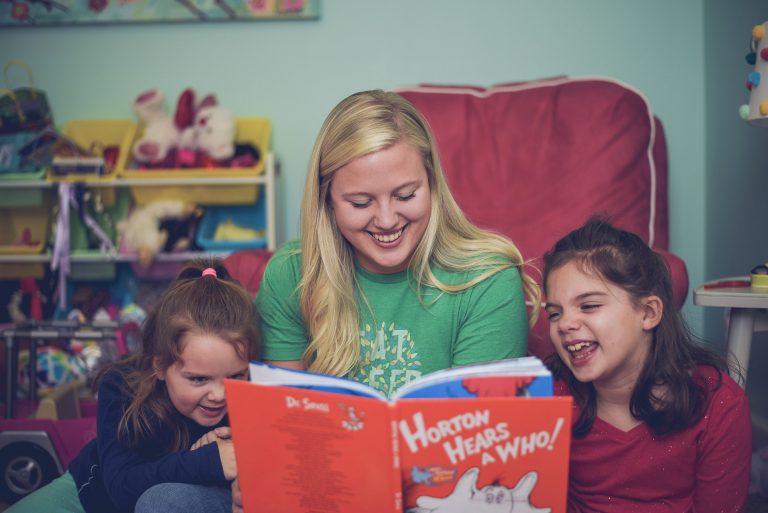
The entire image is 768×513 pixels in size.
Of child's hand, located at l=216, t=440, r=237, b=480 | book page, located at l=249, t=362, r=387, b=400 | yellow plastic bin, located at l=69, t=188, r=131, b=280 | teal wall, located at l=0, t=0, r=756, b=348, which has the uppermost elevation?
teal wall, located at l=0, t=0, r=756, b=348

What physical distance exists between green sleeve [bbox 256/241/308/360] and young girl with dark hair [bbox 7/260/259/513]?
0.05m

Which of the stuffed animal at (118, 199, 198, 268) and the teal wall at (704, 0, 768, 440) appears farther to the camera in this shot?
the stuffed animal at (118, 199, 198, 268)

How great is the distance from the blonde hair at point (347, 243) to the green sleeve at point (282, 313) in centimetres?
3

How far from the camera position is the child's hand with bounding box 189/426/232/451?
1184mm

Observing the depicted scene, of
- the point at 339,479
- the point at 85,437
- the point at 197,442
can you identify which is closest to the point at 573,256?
the point at 339,479

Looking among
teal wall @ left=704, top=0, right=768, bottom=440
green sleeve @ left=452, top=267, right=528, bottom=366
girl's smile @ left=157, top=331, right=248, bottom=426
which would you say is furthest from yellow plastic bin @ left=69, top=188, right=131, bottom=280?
teal wall @ left=704, top=0, right=768, bottom=440

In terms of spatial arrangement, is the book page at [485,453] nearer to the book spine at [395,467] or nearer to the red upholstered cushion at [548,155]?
the book spine at [395,467]

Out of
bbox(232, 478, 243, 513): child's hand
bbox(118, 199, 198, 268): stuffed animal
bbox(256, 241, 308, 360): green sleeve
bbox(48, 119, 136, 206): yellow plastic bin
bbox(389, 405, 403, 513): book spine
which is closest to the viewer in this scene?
bbox(389, 405, 403, 513): book spine

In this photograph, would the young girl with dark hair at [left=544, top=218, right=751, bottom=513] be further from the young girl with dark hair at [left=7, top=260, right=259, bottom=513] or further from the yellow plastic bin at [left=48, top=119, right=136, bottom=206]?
the yellow plastic bin at [left=48, top=119, right=136, bottom=206]

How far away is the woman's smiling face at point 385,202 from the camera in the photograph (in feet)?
3.87

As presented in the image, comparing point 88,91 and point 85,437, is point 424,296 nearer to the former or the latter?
point 85,437

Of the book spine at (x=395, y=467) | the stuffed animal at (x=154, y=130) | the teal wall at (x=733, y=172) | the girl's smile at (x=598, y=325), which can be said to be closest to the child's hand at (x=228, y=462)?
the book spine at (x=395, y=467)

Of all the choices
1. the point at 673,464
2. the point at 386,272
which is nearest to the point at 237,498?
the point at 386,272

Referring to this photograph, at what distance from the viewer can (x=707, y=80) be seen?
231 centimetres
